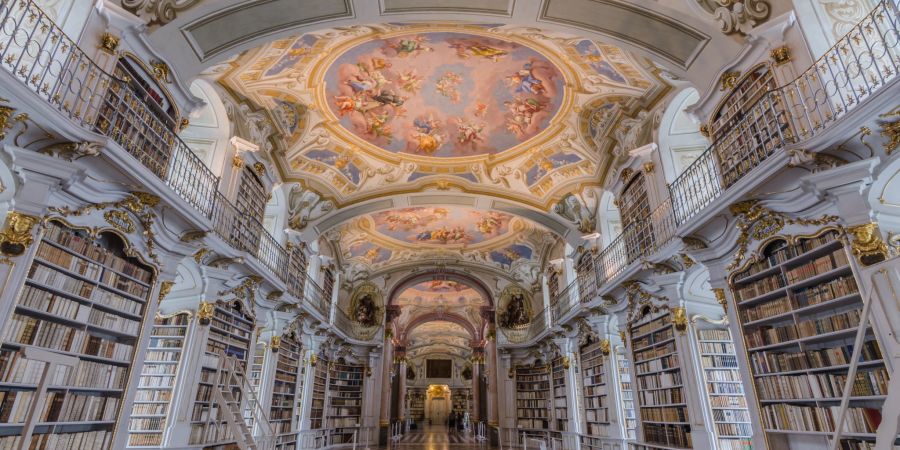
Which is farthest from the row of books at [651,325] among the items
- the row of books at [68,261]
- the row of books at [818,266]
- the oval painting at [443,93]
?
the row of books at [68,261]

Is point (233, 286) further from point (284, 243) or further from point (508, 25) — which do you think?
point (508, 25)

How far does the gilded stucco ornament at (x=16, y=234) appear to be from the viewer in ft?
13.3

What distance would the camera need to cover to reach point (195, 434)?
679cm

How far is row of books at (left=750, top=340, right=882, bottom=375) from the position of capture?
421 centimetres

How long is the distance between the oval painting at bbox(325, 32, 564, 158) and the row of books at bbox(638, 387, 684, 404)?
219 inches

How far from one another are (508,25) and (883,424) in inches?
256

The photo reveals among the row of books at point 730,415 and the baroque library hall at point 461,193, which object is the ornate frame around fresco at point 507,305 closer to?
the baroque library hall at point 461,193

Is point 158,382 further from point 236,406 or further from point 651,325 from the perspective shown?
point 651,325

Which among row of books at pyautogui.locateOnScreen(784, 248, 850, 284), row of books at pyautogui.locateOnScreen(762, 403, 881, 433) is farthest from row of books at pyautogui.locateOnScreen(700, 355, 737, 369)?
row of books at pyautogui.locateOnScreen(784, 248, 850, 284)

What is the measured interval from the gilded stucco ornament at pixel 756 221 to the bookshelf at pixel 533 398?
381 inches

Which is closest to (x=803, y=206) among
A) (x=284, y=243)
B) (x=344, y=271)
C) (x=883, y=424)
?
(x=883, y=424)

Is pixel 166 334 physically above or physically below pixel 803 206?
below

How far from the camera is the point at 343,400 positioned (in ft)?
49.5

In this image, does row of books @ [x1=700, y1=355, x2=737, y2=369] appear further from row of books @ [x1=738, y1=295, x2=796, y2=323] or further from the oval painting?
the oval painting
